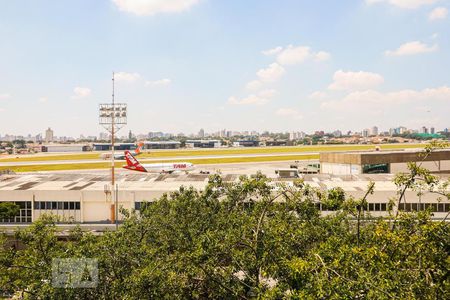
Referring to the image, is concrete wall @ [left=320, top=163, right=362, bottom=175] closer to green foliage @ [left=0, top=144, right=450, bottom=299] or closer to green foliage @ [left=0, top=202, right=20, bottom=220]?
green foliage @ [left=0, top=144, right=450, bottom=299]

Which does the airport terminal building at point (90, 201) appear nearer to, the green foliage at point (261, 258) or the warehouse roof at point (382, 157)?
the warehouse roof at point (382, 157)

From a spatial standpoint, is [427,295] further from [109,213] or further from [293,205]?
[109,213]

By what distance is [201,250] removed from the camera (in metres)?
13.5

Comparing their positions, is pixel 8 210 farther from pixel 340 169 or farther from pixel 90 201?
pixel 340 169

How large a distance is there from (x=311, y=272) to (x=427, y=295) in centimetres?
337

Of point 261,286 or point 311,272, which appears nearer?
point 311,272

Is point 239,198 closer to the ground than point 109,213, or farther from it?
farther from it

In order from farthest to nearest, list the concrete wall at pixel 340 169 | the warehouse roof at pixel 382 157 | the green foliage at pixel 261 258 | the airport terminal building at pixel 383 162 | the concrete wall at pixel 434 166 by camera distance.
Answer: the concrete wall at pixel 434 166 → the concrete wall at pixel 340 169 → the airport terminal building at pixel 383 162 → the warehouse roof at pixel 382 157 → the green foliage at pixel 261 258

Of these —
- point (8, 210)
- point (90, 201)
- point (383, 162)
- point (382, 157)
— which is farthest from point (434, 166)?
point (8, 210)

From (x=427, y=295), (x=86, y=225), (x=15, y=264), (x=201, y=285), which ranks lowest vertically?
(x=86, y=225)

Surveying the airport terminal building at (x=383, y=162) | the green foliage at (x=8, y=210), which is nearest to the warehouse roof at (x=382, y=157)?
the airport terminal building at (x=383, y=162)

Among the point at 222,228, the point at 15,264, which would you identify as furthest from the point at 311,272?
the point at 15,264

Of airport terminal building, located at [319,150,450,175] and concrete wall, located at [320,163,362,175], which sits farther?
concrete wall, located at [320,163,362,175]

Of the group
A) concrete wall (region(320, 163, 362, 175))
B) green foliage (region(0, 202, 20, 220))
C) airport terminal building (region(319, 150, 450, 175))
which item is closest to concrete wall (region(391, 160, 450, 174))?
airport terminal building (region(319, 150, 450, 175))
